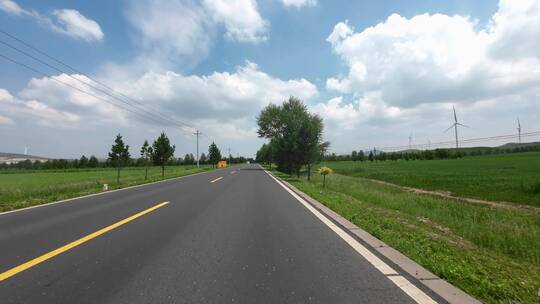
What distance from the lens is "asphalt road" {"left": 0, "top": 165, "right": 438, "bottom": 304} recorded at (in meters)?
3.32

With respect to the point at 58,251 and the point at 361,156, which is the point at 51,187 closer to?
the point at 58,251

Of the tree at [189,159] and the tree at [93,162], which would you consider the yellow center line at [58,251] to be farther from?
the tree at [189,159]

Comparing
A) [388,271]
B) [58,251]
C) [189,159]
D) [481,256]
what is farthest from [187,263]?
[189,159]

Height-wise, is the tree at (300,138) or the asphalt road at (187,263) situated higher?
the tree at (300,138)

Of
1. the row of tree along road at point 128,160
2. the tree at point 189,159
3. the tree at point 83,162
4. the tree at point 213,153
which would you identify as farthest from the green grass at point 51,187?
the tree at point 189,159

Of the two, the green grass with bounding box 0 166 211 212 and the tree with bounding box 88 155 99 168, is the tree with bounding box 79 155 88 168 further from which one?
the green grass with bounding box 0 166 211 212

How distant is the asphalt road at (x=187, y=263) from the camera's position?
3316 millimetres

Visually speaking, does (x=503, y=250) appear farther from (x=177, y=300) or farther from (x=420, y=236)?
(x=177, y=300)

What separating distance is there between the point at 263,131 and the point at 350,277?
2413 inches

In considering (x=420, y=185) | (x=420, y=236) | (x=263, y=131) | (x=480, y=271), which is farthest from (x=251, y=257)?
(x=263, y=131)

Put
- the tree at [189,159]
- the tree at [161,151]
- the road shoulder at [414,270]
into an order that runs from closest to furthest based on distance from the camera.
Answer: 1. the road shoulder at [414,270]
2. the tree at [161,151]
3. the tree at [189,159]

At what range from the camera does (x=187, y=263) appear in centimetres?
438

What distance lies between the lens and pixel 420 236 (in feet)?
19.9

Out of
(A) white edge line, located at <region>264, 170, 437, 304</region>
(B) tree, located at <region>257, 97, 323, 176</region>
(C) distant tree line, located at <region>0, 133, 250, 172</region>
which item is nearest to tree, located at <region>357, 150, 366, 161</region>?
(C) distant tree line, located at <region>0, 133, 250, 172</region>
